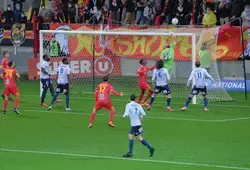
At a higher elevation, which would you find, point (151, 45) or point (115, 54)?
point (151, 45)

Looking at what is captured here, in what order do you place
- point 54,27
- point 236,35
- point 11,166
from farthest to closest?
point 54,27
point 236,35
point 11,166

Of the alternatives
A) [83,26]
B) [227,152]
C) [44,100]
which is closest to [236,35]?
[83,26]

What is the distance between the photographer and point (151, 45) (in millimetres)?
39562

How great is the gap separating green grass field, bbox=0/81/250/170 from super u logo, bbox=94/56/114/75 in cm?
480

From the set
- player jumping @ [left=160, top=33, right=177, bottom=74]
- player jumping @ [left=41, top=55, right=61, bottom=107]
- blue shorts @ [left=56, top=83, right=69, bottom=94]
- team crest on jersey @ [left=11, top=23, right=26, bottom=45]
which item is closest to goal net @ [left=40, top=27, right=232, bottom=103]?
player jumping @ [left=160, top=33, right=177, bottom=74]

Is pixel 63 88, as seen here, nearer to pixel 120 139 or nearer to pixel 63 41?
pixel 120 139

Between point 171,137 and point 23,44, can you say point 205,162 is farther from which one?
point 23,44

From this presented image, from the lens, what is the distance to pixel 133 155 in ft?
66.3

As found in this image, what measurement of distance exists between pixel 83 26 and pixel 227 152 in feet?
67.3

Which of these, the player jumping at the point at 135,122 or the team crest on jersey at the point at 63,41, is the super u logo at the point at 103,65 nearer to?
the team crest on jersey at the point at 63,41

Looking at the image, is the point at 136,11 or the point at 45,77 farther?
the point at 136,11

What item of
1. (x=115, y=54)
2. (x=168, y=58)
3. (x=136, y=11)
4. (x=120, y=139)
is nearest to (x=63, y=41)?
(x=115, y=54)

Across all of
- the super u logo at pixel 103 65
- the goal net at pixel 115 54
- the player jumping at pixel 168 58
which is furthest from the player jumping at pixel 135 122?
the super u logo at pixel 103 65

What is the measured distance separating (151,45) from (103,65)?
2899 millimetres
